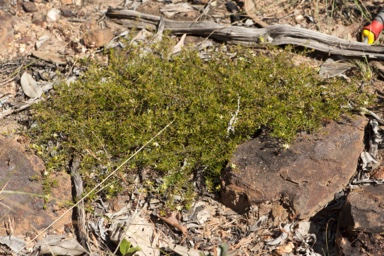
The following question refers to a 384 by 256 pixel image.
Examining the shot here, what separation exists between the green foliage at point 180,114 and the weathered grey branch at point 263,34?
0.61 metres

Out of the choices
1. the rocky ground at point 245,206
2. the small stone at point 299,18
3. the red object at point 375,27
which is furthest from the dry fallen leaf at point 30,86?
the red object at point 375,27

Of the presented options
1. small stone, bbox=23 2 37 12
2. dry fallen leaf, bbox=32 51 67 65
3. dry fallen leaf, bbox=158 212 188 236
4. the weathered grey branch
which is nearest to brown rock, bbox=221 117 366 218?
dry fallen leaf, bbox=158 212 188 236

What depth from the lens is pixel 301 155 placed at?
4.27 m

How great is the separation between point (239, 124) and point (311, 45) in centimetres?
154

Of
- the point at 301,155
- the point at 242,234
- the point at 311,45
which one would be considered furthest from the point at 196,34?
the point at 242,234

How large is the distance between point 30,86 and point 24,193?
1550 mm

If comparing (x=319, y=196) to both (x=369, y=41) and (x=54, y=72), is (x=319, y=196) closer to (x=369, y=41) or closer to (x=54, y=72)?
(x=369, y=41)

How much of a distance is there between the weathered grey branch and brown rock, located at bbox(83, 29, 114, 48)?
1.04 ft

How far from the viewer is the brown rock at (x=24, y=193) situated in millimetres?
4230

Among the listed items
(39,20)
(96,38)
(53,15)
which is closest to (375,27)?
(96,38)

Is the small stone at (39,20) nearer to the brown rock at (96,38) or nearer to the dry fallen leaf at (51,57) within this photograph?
the dry fallen leaf at (51,57)

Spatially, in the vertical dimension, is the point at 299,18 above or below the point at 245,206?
above

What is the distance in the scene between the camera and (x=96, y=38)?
18.6 feet

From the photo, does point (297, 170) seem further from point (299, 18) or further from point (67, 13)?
point (67, 13)
